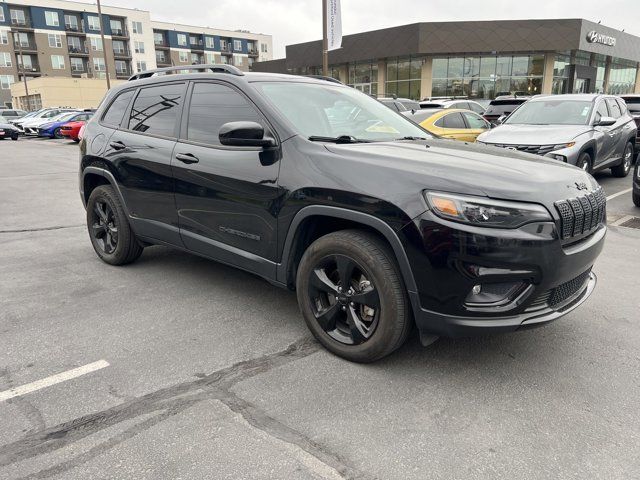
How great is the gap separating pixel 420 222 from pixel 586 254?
1.03 m

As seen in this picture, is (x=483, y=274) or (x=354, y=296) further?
(x=354, y=296)

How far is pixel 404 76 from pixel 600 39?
46.6 feet

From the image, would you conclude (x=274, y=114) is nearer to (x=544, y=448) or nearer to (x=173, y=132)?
(x=173, y=132)

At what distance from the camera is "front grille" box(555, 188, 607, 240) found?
269 cm

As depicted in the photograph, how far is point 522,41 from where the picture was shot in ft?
113

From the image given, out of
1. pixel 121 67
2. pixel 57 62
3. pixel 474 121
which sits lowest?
pixel 474 121

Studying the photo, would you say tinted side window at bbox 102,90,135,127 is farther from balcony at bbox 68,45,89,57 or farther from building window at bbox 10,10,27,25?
balcony at bbox 68,45,89,57

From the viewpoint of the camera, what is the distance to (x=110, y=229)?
4.92 m

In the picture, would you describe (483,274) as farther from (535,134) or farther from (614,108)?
(614,108)

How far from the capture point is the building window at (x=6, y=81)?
228 feet

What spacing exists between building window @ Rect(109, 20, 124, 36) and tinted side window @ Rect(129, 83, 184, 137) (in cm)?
8220

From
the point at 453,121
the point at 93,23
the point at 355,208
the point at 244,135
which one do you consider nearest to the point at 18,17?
the point at 93,23

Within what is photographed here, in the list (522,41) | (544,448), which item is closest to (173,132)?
(544,448)

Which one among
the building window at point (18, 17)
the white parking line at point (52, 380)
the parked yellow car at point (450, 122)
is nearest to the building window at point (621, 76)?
the parked yellow car at point (450, 122)
